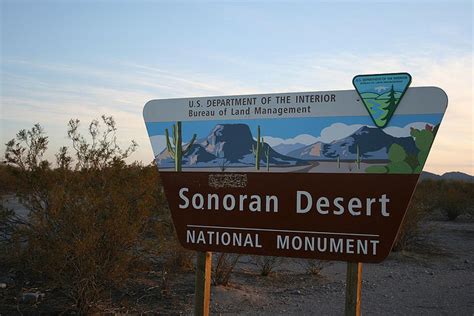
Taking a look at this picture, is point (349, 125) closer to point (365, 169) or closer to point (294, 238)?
point (365, 169)

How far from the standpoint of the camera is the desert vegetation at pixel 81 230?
738cm

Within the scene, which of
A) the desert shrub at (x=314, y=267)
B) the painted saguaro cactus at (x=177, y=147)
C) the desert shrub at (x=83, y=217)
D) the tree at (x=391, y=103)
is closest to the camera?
the tree at (x=391, y=103)

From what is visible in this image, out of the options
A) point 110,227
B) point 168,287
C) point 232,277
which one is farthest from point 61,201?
point 232,277

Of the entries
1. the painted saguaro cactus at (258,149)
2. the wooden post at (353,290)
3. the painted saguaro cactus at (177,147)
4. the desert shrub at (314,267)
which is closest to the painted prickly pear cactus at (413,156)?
the wooden post at (353,290)

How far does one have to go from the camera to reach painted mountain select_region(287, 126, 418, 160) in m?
3.57

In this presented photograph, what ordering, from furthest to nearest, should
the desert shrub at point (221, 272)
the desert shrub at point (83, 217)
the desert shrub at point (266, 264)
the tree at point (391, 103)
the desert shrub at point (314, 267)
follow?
the desert shrub at point (314, 267), the desert shrub at point (266, 264), the desert shrub at point (221, 272), the desert shrub at point (83, 217), the tree at point (391, 103)

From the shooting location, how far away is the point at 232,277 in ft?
35.7

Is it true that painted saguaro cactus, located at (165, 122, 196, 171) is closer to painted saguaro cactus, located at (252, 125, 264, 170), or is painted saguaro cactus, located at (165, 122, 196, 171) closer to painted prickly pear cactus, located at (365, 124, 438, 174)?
painted saguaro cactus, located at (252, 125, 264, 170)

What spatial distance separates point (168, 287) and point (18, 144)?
10.4 ft

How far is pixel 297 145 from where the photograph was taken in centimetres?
387

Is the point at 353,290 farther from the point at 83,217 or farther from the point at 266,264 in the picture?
the point at 266,264

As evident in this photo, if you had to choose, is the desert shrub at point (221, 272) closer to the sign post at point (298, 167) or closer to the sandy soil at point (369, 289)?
the sandy soil at point (369, 289)

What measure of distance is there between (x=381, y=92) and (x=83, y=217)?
192 inches

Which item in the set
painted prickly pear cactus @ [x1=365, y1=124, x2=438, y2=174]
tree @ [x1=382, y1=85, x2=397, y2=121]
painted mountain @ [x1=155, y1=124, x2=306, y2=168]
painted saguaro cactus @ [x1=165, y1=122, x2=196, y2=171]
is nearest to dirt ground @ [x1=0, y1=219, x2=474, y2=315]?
painted saguaro cactus @ [x1=165, y1=122, x2=196, y2=171]
